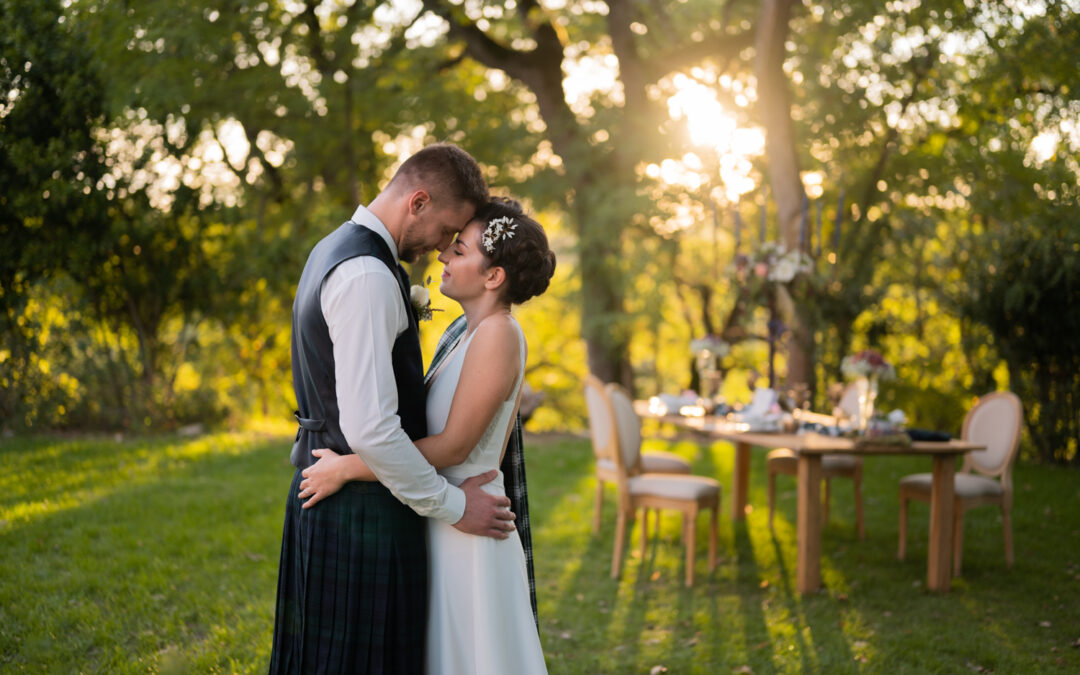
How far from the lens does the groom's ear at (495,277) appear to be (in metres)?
2.26

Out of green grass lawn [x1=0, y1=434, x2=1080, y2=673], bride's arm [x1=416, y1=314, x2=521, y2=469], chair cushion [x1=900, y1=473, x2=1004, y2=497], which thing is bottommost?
green grass lawn [x1=0, y1=434, x2=1080, y2=673]

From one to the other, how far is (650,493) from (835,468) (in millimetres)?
1800

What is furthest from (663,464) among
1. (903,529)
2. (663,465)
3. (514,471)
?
(514,471)

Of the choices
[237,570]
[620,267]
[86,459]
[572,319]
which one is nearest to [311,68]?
[620,267]

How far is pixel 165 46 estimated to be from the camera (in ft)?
28.7

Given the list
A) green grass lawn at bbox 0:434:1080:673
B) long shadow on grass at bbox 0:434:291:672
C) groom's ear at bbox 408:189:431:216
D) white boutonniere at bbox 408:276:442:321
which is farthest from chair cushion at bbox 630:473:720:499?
groom's ear at bbox 408:189:431:216

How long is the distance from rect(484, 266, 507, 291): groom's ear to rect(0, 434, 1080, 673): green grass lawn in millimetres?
2267

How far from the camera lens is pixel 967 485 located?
17.6ft

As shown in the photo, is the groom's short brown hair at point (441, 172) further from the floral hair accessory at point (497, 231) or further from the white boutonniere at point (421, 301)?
the white boutonniere at point (421, 301)

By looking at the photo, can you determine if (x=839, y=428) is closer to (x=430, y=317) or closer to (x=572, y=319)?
(x=430, y=317)

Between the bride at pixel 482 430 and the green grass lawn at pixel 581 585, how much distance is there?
1815 millimetres

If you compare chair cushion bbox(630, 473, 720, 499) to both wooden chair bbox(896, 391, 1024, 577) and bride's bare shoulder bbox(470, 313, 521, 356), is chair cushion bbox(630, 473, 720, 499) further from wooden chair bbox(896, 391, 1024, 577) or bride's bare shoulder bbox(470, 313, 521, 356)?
bride's bare shoulder bbox(470, 313, 521, 356)

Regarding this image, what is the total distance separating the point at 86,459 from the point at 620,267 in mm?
6179

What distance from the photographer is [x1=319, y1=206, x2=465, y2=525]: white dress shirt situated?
75.5 inches
